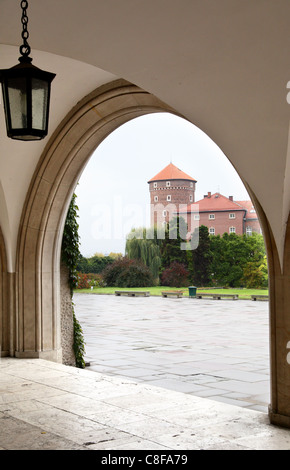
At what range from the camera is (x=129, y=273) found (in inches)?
1224

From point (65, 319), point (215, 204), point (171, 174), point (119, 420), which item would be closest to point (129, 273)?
point (215, 204)

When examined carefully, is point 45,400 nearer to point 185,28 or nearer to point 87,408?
point 87,408

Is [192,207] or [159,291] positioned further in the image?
[192,207]

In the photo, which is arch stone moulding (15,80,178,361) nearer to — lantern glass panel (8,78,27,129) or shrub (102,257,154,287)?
lantern glass panel (8,78,27,129)

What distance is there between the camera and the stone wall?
8844mm

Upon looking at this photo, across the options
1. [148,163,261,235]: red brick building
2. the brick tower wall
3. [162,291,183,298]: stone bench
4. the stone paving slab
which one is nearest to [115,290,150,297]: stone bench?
[162,291,183,298]: stone bench

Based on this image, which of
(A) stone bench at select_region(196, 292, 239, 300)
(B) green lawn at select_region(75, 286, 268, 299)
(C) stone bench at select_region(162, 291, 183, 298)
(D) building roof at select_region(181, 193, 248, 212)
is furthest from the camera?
(D) building roof at select_region(181, 193, 248, 212)

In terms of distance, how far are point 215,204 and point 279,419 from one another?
34.9 m

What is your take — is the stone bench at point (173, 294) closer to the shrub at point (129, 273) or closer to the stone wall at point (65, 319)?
the shrub at point (129, 273)

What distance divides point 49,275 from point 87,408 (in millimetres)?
3338

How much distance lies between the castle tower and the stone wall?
3135 cm

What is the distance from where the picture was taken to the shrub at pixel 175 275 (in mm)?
33094

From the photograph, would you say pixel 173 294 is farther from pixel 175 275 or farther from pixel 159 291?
pixel 175 275

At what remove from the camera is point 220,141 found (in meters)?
4.74
